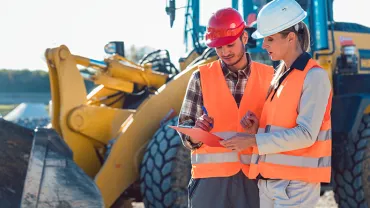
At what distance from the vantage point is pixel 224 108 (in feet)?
10.2

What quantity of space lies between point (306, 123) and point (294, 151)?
0.51 ft

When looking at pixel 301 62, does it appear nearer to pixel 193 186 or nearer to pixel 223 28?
pixel 223 28

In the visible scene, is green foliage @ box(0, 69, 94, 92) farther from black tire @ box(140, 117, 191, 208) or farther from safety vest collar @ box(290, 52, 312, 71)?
safety vest collar @ box(290, 52, 312, 71)

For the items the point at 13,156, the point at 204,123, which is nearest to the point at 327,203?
the point at 13,156

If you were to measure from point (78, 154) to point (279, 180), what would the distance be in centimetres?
293

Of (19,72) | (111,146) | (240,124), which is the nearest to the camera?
(240,124)

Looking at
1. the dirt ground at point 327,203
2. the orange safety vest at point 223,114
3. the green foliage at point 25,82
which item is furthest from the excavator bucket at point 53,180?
the green foliage at point 25,82

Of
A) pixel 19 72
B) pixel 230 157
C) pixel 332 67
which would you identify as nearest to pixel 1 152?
pixel 230 157

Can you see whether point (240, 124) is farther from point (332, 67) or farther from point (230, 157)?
point (332, 67)

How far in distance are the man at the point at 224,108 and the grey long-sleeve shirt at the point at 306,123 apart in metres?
0.34

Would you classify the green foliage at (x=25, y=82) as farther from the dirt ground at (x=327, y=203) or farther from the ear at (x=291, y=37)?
the ear at (x=291, y=37)

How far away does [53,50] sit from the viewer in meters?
5.34

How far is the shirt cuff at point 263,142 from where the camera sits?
104 inches

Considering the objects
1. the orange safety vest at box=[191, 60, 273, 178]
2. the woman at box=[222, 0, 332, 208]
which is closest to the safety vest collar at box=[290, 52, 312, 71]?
the woman at box=[222, 0, 332, 208]
